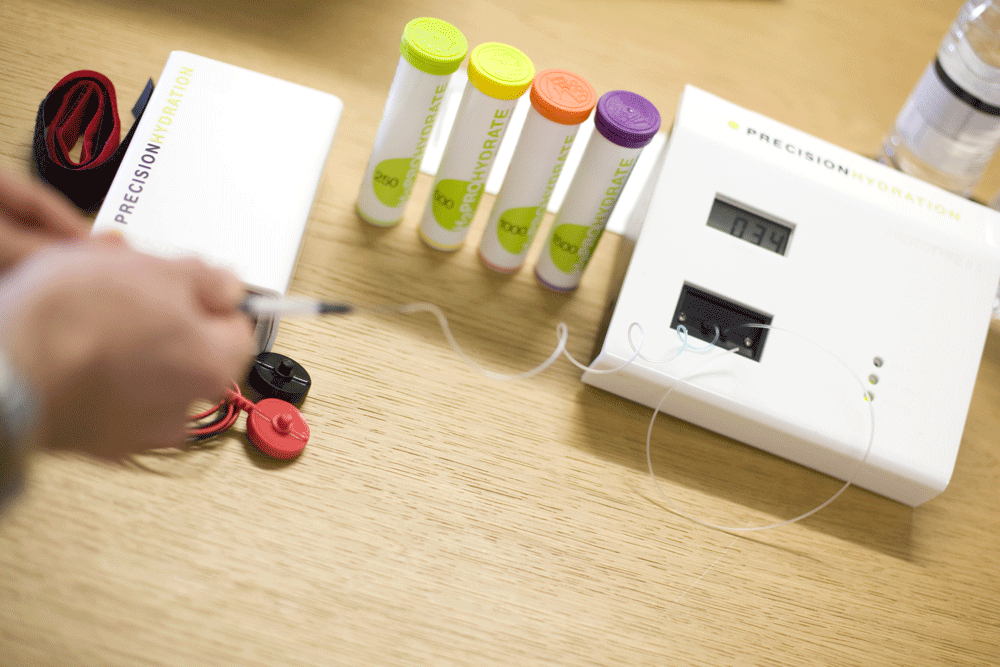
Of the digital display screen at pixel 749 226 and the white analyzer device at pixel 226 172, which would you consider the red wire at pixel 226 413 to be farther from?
the digital display screen at pixel 749 226

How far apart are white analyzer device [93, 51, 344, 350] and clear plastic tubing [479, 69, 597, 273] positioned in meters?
0.21

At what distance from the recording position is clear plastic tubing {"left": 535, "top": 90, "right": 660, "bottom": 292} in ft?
2.44

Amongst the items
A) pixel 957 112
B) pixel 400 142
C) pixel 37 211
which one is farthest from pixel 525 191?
pixel 957 112

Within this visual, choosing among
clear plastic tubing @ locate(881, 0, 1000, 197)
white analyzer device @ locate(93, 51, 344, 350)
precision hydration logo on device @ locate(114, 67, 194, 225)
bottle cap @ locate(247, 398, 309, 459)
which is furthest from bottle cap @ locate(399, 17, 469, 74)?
clear plastic tubing @ locate(881, 0, 1000, 197)

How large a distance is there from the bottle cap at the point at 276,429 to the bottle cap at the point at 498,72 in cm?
37

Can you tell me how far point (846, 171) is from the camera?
0.92m

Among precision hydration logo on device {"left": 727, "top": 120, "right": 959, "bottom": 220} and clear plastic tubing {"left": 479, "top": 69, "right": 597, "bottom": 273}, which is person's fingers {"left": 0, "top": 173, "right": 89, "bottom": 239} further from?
precision hydration logo on device {"left": 727, "top": 120, "right": 959, "bottom": 220}

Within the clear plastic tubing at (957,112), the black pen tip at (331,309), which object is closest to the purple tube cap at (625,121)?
the black pen tip at (331,309)

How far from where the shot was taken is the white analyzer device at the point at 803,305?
2.62ft

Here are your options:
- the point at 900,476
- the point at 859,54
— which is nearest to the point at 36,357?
the point at 900,476

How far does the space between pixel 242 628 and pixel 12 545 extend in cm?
19

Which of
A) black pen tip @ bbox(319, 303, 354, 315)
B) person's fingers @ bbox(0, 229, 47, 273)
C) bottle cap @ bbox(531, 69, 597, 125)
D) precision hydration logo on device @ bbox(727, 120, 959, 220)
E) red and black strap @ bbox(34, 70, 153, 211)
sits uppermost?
bottle cap @ bbox(531, 69, 597, 125)

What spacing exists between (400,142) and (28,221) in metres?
0.39

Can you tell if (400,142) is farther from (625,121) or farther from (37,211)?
(37,211)
